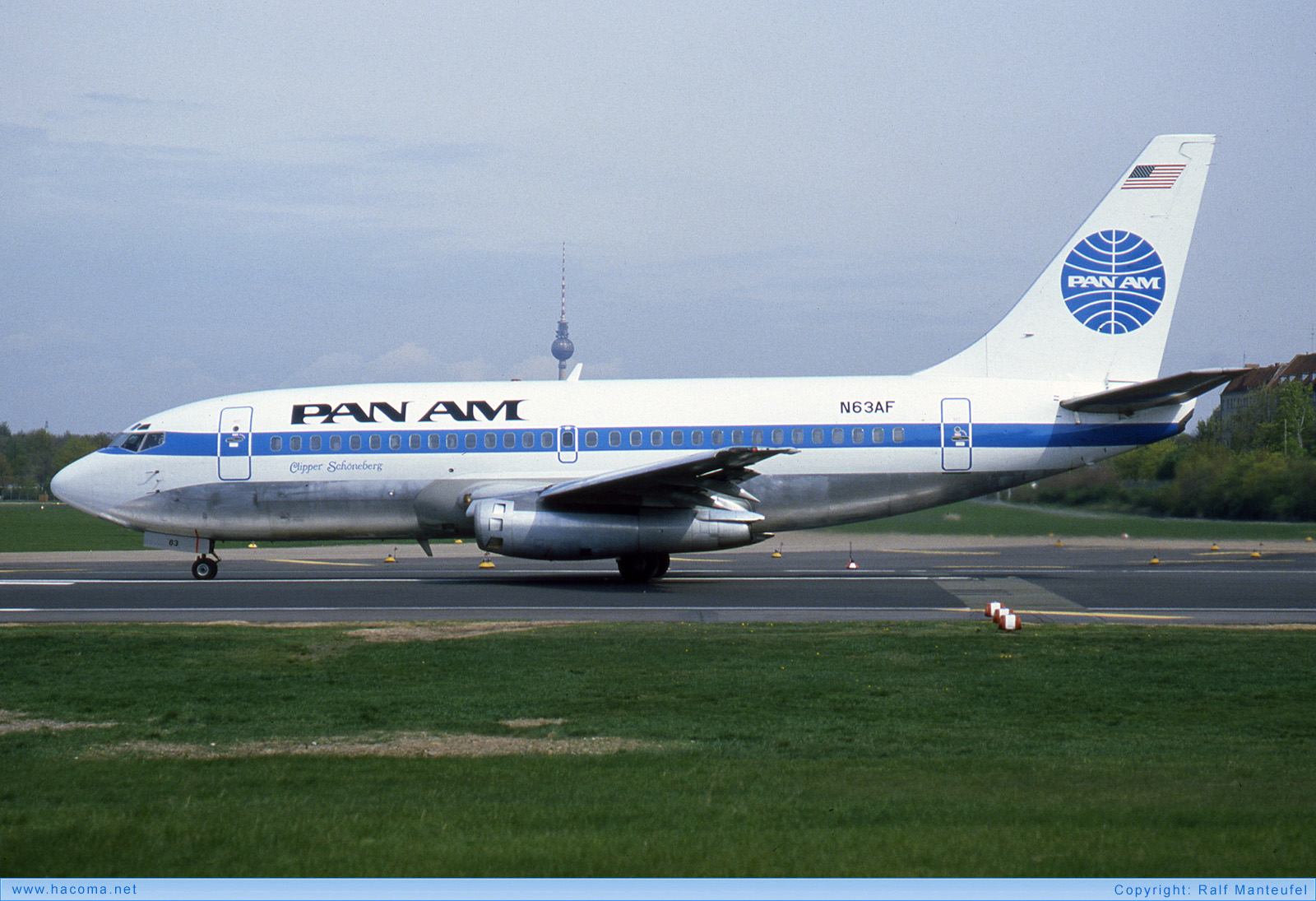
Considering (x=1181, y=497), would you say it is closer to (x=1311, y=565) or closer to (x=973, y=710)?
(x=1311, y=565)

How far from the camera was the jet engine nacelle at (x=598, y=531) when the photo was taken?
20672 mm

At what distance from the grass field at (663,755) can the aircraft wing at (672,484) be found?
609 cm

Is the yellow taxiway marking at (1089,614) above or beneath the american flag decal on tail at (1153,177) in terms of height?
beneath

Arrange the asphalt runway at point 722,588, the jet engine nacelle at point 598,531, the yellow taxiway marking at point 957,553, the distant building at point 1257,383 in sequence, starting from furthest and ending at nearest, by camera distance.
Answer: the distant building at point 1257,383 < the yellow taxiway marking at point 957,553 < the jet engine nacelle at point 598,531 < the asphalt runway at point 722,588

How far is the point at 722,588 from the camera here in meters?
20.8

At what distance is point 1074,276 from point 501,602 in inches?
524

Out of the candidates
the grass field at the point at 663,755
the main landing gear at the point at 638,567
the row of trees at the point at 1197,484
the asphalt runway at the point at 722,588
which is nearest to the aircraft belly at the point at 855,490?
the asphalt runway at the point at 722,588

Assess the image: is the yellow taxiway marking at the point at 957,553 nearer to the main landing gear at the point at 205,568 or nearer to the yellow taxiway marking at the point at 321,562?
the yellow taxiway marking at the point at 321,562

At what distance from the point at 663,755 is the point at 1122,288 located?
18.6 meters

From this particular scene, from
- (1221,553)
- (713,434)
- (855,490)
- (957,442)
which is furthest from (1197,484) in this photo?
(713,434)

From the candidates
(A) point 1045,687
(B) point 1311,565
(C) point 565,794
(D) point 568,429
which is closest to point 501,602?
(D) point 568,429

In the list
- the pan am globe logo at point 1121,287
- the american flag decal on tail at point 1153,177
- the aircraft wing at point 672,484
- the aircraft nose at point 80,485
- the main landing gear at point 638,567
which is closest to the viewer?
the aircraft wing at point 672,484

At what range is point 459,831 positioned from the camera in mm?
5801

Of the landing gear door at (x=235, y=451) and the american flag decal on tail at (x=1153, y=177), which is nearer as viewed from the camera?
the american flag decal on tail at (x=1153, y=177)
